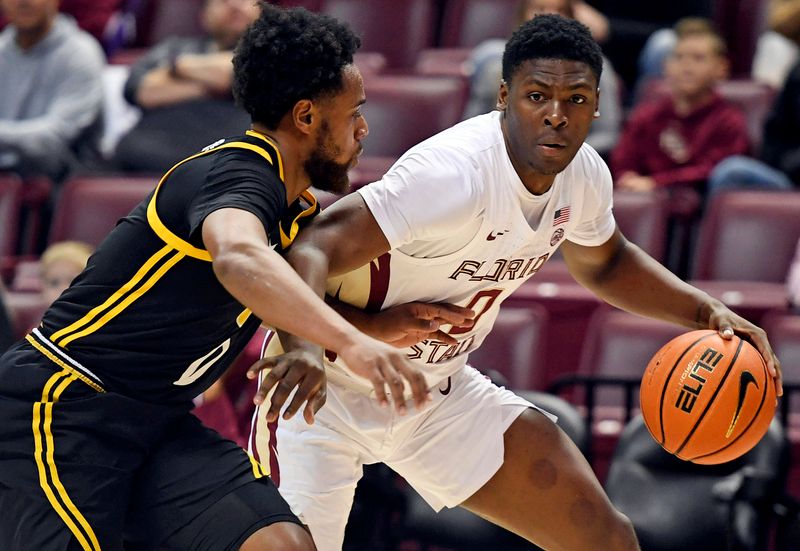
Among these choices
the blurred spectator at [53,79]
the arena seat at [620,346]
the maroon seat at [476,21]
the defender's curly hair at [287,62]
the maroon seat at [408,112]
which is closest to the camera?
the defender's curly hair at [287,62]

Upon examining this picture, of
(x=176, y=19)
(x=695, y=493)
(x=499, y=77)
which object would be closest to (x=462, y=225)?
(x=695, y=493)

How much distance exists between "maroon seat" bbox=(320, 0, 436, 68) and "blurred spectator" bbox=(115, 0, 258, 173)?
1.01 metres

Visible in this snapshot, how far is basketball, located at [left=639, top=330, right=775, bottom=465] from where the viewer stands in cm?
361

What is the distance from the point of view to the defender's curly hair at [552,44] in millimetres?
3436

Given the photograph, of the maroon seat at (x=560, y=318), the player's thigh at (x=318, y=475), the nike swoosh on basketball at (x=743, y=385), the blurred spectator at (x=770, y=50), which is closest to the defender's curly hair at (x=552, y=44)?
the nike swoosh on basketball at (x=743, y=385)

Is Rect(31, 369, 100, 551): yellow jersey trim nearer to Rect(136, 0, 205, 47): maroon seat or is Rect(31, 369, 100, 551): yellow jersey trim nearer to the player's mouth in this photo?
the player's mouth

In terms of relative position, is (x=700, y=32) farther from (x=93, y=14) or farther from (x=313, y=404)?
(x=313, y=404)

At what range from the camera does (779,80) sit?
299 inches

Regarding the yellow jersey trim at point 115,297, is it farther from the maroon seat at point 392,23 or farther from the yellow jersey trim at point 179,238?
the maroon seat at point 392,23

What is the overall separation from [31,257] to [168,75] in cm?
120

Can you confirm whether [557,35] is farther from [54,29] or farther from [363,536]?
[54,29]

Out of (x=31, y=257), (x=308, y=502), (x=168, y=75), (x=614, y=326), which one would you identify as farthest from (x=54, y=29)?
(x=308, y=502)

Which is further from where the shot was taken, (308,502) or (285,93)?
(308,502)

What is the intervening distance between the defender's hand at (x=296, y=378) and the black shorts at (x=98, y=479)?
385 millimetres
